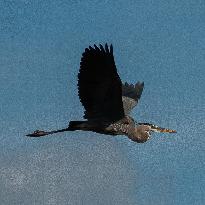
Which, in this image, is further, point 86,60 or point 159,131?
point 159,131

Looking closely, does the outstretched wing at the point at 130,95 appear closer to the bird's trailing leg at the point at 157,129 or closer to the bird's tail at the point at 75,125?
the bird's trailing leg at the point at 157,129

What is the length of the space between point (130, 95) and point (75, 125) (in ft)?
13.1

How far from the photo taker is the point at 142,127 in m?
17.2

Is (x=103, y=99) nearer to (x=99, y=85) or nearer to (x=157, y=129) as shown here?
(x=99, y=85)

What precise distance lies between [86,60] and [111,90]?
892mm

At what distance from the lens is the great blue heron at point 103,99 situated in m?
15.3

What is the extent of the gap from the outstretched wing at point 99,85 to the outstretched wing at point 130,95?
214 cm

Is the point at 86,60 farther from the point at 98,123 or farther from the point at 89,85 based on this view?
the point at 98,123

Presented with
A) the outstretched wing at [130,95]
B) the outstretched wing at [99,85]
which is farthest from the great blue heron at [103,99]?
the outstretched wing at [130,95]

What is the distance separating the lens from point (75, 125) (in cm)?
1653

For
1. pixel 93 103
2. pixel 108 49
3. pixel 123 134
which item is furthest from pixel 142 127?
pixel 108 49

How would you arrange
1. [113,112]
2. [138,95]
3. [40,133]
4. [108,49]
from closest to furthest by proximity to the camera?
[108,49] < [113,112] < [40,133] < [138,95]

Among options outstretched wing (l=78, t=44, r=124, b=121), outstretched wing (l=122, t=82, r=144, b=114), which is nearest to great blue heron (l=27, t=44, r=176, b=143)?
outstretched wing (l=78, t=44, r=124, b=121)

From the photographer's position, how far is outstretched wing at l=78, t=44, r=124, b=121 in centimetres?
1527
